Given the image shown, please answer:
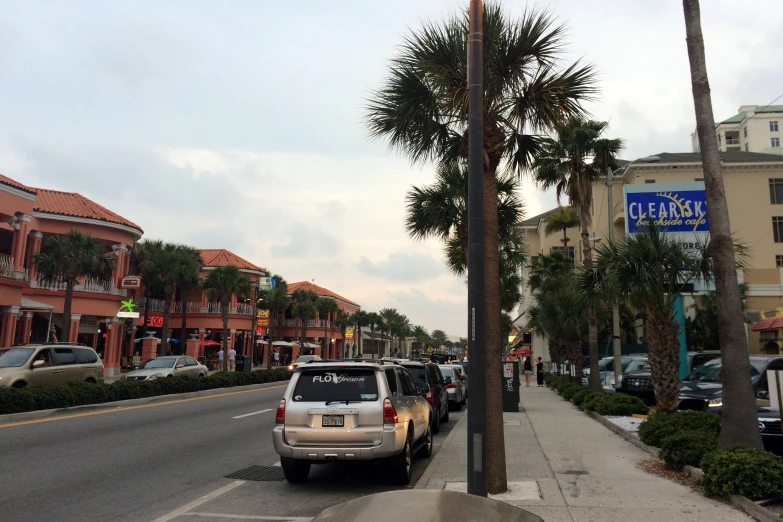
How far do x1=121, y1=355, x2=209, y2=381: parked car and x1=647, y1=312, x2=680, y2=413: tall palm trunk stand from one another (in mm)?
16313

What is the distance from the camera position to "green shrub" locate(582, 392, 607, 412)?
16922 millimetres

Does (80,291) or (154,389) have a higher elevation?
(80,291)

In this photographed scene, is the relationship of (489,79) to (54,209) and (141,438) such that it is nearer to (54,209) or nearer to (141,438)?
(141,438)

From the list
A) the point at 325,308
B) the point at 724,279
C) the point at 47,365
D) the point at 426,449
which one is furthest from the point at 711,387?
the point at 325,308

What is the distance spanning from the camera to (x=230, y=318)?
55719 millimetres

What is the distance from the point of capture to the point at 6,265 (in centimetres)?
2861

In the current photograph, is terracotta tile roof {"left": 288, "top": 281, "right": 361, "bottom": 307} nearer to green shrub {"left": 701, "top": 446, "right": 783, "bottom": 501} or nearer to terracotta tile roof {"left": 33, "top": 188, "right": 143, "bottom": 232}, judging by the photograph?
terracotta tile roof {"left": 33, "top": 188, "right": 143, "bottom": 232}

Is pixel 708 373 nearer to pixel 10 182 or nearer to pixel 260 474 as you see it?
pixel 260 474

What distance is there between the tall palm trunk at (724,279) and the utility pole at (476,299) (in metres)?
4.09

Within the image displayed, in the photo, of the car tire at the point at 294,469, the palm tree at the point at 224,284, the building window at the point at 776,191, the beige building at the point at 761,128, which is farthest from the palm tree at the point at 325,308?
the beige building at the point at 761,128

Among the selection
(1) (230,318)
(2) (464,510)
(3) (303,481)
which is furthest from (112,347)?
(2) (464,510)

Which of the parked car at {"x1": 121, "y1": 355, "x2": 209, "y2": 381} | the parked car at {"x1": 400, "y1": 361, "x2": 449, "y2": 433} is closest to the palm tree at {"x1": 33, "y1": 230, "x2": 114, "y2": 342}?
the parked car at {"x1": 121, "y1": 355, "x2": 209, "y2": 381}

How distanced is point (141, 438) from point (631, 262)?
10.9 m

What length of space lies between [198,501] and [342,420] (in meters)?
2.04
